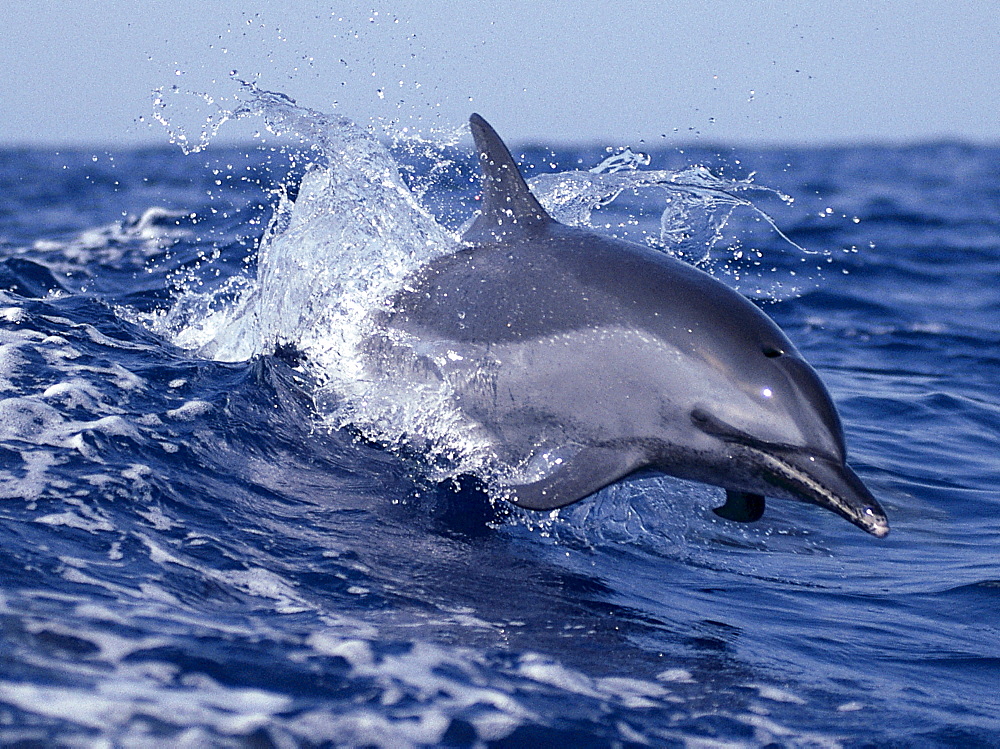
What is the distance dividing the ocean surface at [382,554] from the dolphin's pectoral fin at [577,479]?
0.34 metres

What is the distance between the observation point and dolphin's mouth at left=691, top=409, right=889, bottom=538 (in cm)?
418

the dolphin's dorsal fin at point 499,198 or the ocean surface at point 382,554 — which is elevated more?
the dolphin's dorsal fin at point 499,198

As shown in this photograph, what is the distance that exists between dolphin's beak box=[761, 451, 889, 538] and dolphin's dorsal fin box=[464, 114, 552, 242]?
1836mm

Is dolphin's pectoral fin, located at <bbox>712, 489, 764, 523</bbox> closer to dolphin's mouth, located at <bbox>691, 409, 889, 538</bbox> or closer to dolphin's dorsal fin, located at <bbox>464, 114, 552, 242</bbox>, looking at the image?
dolphin's mouth, located at <bbox>691, 409, 889, 538</bbox>

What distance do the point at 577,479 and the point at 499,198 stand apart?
1.80m

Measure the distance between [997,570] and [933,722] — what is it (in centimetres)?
208

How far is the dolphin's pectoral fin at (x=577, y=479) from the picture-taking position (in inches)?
175

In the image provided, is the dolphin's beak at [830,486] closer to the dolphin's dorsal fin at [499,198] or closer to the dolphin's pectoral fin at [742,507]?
the dolphin's pectoral fin at [742,507]

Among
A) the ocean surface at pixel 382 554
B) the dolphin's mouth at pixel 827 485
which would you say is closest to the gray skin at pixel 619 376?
the dolphin's mouth at pixel 827 485

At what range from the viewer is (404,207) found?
670 centimetres

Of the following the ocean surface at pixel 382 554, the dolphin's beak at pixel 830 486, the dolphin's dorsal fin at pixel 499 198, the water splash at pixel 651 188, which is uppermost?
the water splash at pixel 651 188

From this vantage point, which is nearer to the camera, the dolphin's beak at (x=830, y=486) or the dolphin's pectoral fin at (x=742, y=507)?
the dolphin's beak at (x=830, y=486)

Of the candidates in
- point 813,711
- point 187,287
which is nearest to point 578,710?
point 813,711

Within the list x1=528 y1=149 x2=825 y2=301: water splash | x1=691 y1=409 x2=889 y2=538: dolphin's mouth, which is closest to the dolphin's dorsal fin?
x1=691 y1=409 x2=889 y2=538: dolphin's mouth
